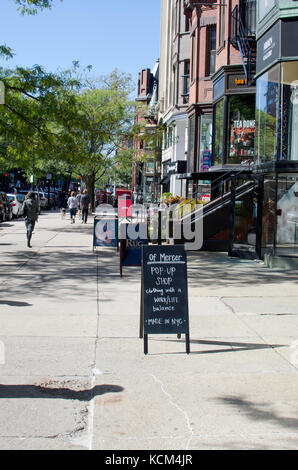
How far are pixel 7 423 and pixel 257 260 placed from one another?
10.6 meters

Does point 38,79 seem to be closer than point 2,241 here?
Yes

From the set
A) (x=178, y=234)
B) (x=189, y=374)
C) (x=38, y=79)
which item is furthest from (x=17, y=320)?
(x=38, y=79)

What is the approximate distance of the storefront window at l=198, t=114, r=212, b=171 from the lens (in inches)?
998

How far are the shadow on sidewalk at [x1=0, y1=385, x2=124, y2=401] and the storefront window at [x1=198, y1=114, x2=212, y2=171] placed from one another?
20420mm

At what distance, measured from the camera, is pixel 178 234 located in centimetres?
1702

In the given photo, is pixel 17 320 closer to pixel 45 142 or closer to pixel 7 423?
pixel 7 423

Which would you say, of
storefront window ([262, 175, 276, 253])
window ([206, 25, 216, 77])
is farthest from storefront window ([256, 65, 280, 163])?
window ([206, 25, 216, 77])

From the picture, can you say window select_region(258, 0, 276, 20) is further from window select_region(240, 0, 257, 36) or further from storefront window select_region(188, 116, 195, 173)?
storefront window select_region(188, 116, 195, 173)

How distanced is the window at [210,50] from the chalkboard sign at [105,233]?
12344 mm

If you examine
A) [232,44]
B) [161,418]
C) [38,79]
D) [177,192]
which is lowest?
[161,418]

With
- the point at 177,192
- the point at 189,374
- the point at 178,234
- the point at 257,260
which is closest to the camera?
the point at 189,374

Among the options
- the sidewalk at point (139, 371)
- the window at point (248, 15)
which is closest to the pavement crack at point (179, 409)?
the sidewalk at point (139, 371)

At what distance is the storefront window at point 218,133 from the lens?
20458 millimetres

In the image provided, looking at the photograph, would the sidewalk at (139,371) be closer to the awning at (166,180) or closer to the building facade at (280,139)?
the building facade at (280,139)
